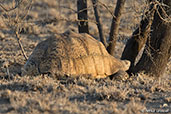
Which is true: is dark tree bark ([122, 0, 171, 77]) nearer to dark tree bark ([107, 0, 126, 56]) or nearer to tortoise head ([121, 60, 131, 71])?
tortoise head ([121, 60, 131, 71])

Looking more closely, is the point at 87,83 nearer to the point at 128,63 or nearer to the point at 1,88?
the point at 1,88

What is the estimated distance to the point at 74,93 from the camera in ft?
14.6

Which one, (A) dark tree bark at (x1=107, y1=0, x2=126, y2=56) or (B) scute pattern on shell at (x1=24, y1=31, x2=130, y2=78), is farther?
(A) dark tree bark at (x1=107, y1=0, x2=126, y2=56)

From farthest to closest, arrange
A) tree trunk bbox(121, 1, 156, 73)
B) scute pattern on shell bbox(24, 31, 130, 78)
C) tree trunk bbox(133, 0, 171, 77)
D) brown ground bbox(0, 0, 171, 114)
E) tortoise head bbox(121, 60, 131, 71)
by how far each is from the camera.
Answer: tree trunk bbox(121, 1, 156, 73), tortoise head bbox(121, 60, 131, 71), tree trunk bbox(133, 0, 171, 77), scute pattern on shell bbox(24, 31, 130, 78), brown ground bbox(0, 0, 171, 114)

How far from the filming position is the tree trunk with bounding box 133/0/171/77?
606cm

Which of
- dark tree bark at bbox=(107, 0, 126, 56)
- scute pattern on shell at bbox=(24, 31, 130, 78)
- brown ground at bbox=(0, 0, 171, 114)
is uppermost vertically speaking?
dark tree bark at bbox=(107, 0, 126, 56)

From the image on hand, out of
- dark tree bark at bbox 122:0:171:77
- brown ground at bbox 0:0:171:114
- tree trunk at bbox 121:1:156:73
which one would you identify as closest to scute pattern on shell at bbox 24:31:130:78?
brown ground at bbox 0:0:171:114

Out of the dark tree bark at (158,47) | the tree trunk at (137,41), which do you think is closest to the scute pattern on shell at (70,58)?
the dark tree bark at (158,47)

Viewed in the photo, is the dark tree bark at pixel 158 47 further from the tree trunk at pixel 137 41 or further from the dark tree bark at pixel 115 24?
the dark tree bark at pixel 115 24

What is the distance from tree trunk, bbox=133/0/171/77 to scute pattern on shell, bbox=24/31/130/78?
874 millimetres

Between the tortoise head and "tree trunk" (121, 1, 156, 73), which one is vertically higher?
"tree trunk" (121, 1, 156, 73)

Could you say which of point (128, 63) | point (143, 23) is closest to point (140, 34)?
point (143, 23)

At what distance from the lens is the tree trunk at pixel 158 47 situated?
6062 mm

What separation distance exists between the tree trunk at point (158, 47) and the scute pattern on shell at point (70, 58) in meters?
0.87
